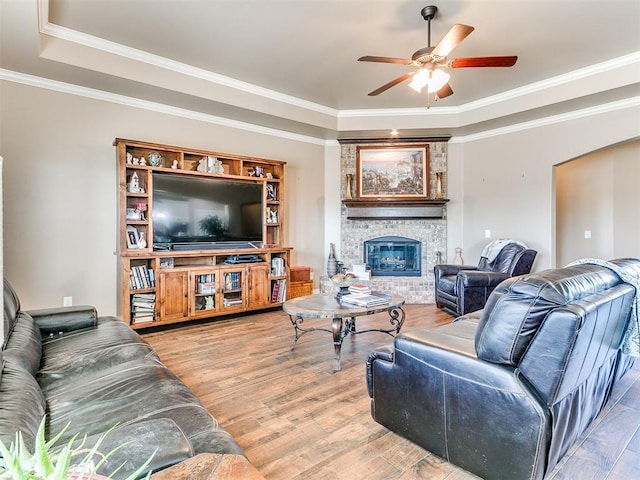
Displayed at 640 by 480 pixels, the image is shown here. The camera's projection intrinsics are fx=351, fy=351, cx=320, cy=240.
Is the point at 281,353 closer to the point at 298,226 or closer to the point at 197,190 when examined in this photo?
the point at 197,190

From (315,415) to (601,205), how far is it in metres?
5.93

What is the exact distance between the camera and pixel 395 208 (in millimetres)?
5617

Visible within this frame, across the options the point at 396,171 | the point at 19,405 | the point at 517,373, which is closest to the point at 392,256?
the point at 396,171

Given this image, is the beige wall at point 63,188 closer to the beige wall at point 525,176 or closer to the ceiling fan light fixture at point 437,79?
the ceiling fan light fixture at point 437,79

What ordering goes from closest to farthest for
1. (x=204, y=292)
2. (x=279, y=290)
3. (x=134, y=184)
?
(x=134, y=184)
(x=204, y=292)
(x=279, y=290)

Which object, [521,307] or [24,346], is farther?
[24,346]

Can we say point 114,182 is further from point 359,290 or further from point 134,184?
point 359,290

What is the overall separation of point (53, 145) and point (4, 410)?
335cm

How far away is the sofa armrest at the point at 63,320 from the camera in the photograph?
95.7 inches

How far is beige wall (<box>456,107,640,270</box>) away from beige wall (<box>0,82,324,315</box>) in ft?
14.9

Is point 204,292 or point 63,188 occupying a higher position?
point 63,188

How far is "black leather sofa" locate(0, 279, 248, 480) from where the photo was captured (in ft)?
3.45

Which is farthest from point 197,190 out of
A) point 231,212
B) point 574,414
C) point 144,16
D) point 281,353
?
point 574,414

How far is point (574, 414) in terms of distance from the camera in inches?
64.4
